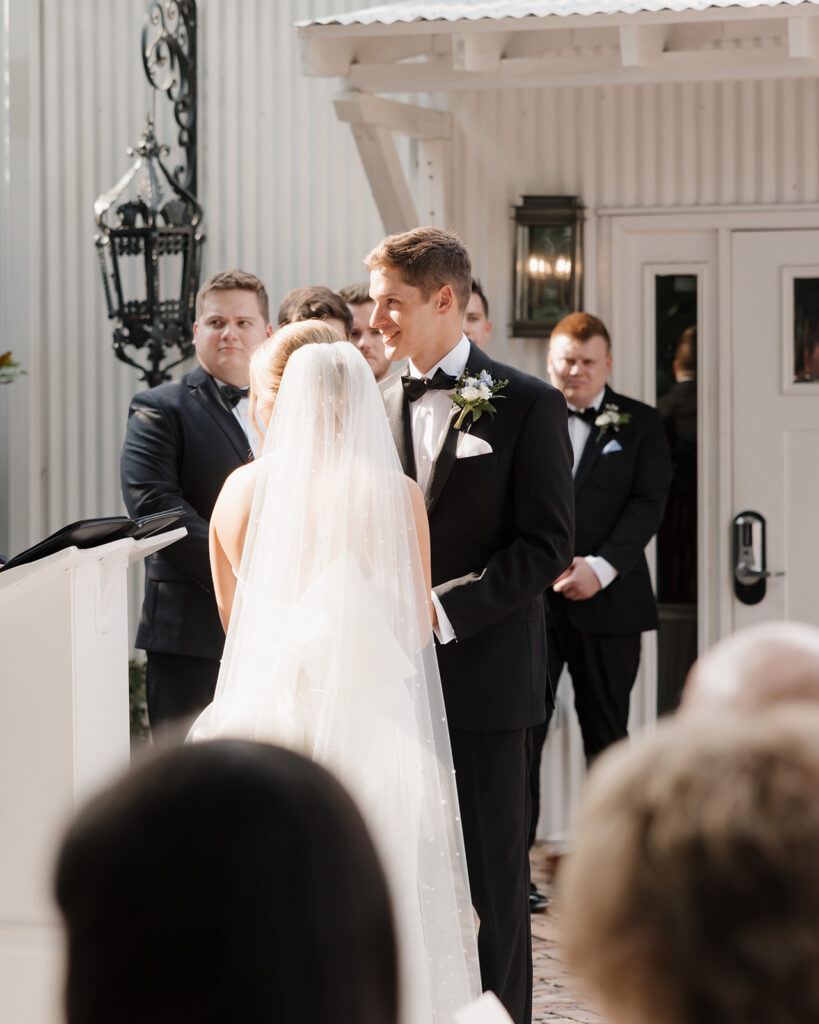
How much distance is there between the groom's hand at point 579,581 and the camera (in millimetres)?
4883

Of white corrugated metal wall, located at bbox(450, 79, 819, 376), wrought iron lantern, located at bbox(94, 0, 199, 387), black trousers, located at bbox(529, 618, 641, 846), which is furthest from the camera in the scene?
white corrugated metal wall, located at bbox(450, 79, 819, 376)

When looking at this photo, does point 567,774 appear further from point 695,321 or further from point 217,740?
point 217,740

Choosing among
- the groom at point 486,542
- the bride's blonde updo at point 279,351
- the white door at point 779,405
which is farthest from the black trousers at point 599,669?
the bride's blonde updo at point 279,351

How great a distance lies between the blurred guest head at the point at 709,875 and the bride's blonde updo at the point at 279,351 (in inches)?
99.5

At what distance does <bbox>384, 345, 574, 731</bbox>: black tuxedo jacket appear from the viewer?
343cm

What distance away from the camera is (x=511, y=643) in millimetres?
3490

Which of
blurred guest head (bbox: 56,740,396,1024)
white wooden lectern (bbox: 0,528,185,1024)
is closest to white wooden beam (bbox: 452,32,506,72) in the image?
white wooden lectern (bbox: 0,528,185,1024)

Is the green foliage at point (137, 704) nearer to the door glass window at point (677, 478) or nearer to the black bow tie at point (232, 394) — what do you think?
the black bow tie at point (232, 394)

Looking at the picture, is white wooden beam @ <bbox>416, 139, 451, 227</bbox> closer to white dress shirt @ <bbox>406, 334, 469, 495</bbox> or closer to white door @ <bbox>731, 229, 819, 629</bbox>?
white door @ <bbox>731, 229, 819, 629</bbox>

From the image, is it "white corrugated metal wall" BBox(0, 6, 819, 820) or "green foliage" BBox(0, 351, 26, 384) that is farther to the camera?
"white corrugated metal wall" BBox(0, 6, 819, 820)

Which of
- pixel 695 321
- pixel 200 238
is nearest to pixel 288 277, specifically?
pixel 200 238

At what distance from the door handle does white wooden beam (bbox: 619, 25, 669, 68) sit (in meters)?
1.96

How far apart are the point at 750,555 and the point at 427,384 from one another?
262 centimetres

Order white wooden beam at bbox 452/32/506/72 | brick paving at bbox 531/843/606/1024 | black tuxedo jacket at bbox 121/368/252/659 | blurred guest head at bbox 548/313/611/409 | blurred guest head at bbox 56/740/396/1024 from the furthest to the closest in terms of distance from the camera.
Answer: blurred guest head at bbox 548/313/611/409 < white wooden beam at bbox 452/32/506/72 < black tuxedo jacket at bbox 121/368/252/659 < brick paving at bbox 531/843/606/1024 < blurred guest head at bbox 56/740/396/1024
